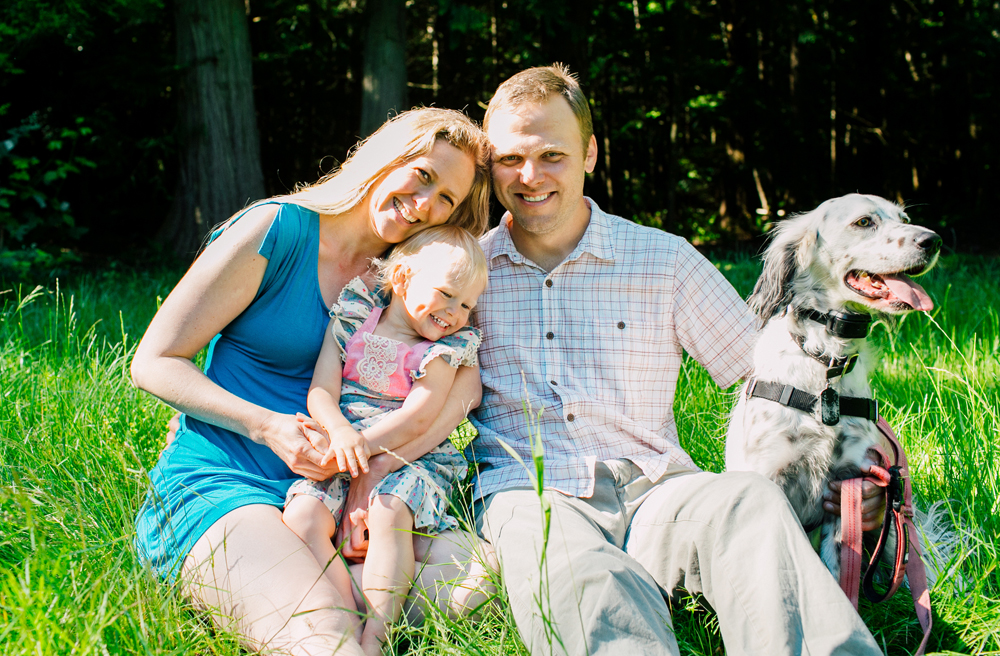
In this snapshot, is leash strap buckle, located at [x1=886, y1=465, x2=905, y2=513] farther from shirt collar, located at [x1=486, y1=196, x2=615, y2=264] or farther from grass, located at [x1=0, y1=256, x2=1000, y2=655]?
shirt collar, located at [x1=486, y1=196, x2=615, y2=264]

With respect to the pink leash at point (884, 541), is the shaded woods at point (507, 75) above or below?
above

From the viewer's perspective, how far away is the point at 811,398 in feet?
7.50

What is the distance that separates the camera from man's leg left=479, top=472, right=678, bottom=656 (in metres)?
1.72

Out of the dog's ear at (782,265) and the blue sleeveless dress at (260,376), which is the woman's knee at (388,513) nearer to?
the blue sleeveless dress at (260,376)

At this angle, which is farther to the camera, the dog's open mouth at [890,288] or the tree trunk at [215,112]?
the tree trunk at [215,112]

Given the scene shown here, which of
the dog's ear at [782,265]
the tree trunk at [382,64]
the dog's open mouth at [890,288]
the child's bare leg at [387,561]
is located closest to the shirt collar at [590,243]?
the dog's ear at [782,265]

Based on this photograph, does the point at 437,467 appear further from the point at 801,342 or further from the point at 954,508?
the point at 954,508

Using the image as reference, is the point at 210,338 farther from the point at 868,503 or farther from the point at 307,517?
the point at 868,503

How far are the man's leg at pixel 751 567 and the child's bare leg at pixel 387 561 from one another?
2.28 ft

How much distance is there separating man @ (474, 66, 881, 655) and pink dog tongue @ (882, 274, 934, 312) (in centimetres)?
45

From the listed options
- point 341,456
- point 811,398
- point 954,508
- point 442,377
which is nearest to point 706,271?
point 811,398

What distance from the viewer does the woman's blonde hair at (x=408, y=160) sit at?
97.5 inches

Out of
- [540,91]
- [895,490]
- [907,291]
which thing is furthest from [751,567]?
[540,91]

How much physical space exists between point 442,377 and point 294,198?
83cm
